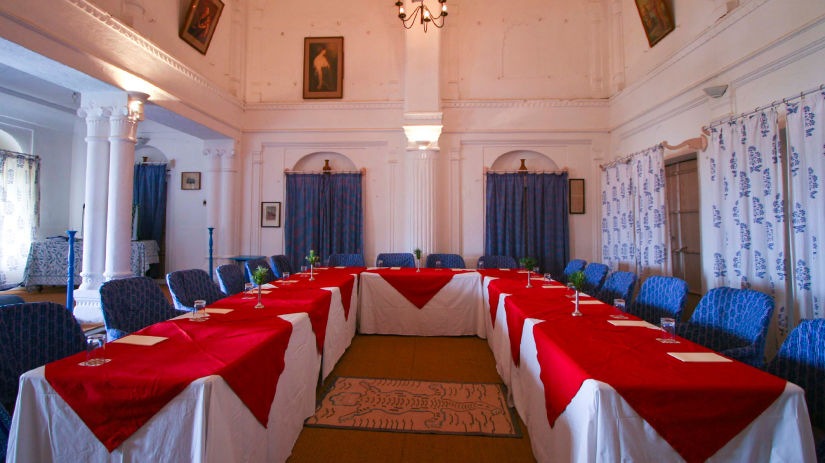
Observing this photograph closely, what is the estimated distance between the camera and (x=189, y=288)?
3590mm

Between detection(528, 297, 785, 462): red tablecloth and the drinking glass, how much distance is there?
214cm

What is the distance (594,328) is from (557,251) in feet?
15.9

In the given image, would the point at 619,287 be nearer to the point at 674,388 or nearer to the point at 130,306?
the point at 674,388

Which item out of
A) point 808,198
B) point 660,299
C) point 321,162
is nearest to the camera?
point 808,198

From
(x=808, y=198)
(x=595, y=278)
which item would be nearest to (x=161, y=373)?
(x=808, y=198)

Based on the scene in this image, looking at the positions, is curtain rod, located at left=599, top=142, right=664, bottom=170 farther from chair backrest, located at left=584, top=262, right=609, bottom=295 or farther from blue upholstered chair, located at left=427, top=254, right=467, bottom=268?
blue upholstered chair, located at left=427, top=254, right=467, bottom=268

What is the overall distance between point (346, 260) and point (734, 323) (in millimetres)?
5333

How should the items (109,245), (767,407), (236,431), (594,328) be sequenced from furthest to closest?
(109,245), (594,328), (236,431), (767,407)

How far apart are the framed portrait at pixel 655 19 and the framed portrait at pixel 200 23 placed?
695 centimetres

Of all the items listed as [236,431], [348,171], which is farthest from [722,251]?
[348,171]

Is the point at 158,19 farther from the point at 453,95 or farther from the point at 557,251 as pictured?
the point at 557,251

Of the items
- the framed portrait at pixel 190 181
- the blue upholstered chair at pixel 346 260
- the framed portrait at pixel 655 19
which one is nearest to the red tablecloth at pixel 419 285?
→ the blue upholstered chair at pixel 346 260

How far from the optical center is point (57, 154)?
7.88m

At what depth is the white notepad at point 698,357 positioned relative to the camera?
5.84 feet
